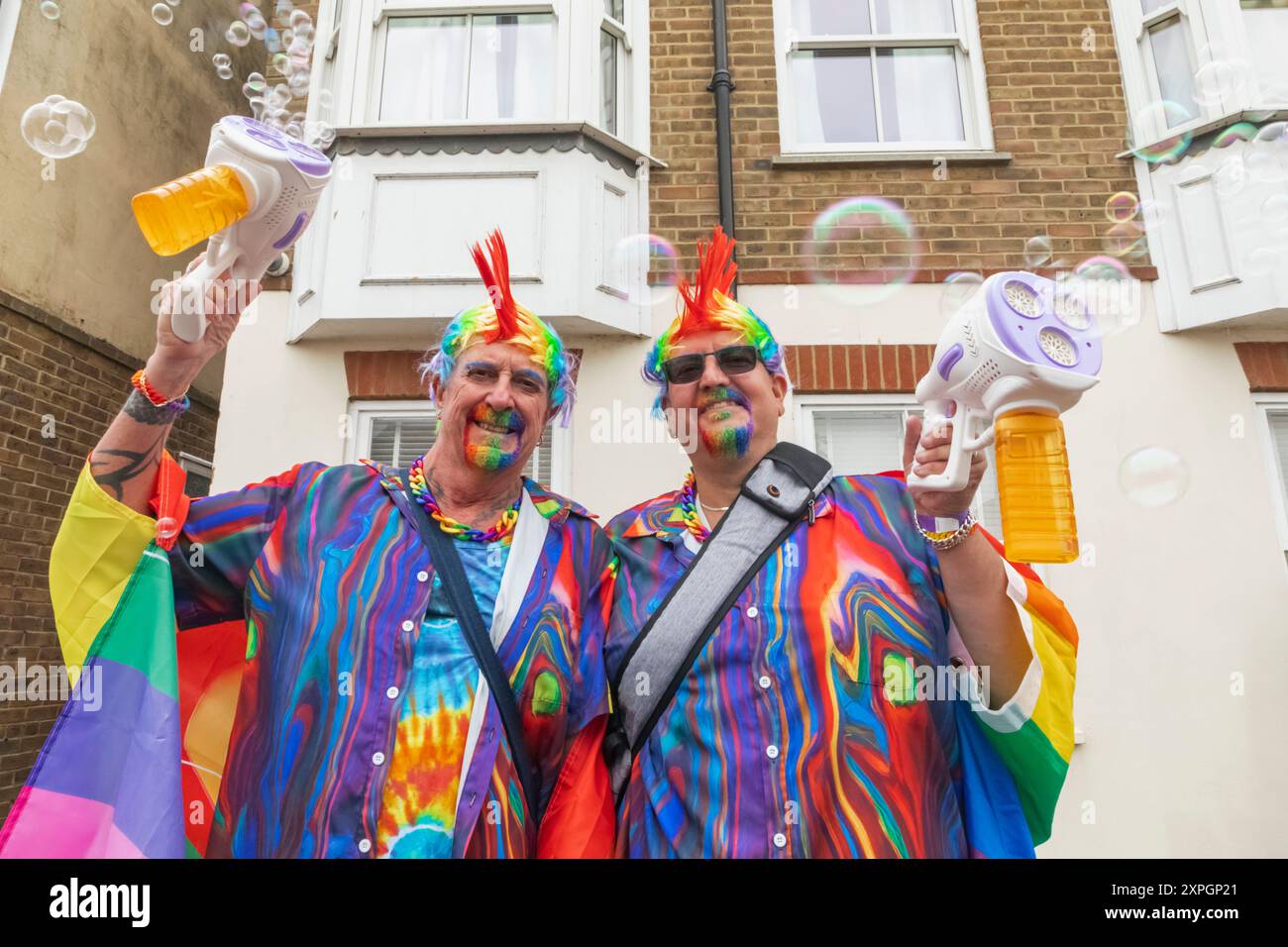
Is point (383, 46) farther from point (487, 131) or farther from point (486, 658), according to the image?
point (486, 658)

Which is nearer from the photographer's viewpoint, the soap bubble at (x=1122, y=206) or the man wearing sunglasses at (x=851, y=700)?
the man wearing sunglasses at (x=851, y=700)

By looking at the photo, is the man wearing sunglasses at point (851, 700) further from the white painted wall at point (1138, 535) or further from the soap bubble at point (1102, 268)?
the soap bubble at point (1102, 268)

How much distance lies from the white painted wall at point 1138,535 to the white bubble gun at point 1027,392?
109 inches

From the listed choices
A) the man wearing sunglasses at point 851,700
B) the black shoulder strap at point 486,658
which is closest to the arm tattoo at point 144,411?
the black shoulder strap at point 486,658

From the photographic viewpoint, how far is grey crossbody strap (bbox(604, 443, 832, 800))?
5.98 feet

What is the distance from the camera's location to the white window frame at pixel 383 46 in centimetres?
462

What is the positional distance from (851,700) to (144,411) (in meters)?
1.76

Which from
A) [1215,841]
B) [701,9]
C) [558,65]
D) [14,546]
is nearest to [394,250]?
[558,65]

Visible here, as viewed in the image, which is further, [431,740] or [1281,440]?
[1281,440]

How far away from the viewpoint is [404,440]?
455 centimetres

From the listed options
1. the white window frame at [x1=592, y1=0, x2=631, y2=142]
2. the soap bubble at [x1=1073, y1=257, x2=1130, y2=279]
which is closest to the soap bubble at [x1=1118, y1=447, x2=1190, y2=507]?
the soap bubble at [x1=1073, y1=257, x2=1130, y2=279]

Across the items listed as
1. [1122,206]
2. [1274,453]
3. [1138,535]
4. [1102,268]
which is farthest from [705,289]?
[1274,453]
